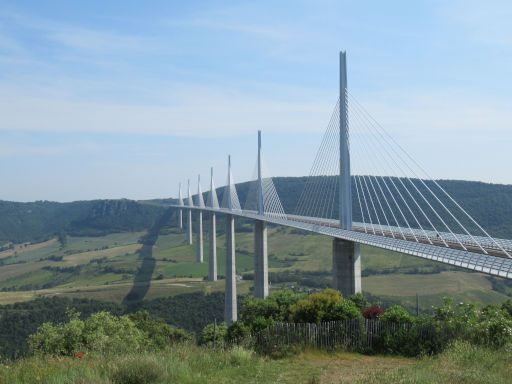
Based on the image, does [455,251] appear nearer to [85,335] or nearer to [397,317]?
[397,317]

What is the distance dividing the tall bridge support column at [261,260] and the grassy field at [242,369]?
1557 inches

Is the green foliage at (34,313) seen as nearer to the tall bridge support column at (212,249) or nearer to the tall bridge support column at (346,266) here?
the tall bridge support column at (212,249)

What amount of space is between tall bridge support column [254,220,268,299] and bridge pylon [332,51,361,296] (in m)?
21.5

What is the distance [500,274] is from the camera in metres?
13.7

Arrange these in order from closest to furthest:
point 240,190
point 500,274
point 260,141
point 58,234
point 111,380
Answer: point 111,380 < point 500,274 < point 260,141 < point 240,190 < point 58,234

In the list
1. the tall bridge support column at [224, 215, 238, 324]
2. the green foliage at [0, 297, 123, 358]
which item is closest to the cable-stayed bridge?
the tall bridge support column at [224, 215, 238, 324]

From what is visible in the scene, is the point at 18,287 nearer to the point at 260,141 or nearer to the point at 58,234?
the point at 260,141

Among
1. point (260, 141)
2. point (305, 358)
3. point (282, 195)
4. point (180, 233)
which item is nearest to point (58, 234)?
point (180, 233)

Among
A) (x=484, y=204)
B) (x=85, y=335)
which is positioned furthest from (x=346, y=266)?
(x=484, y=204)

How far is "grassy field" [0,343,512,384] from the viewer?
8789 millimetres

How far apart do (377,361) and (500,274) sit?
4021 millimetres

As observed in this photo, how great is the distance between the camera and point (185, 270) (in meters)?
99.9

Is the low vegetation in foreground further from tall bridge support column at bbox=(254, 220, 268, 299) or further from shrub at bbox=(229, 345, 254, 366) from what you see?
tall bridge support column at bbox=(254, 220, 268, 299)

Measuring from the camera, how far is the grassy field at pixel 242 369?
8.79m
